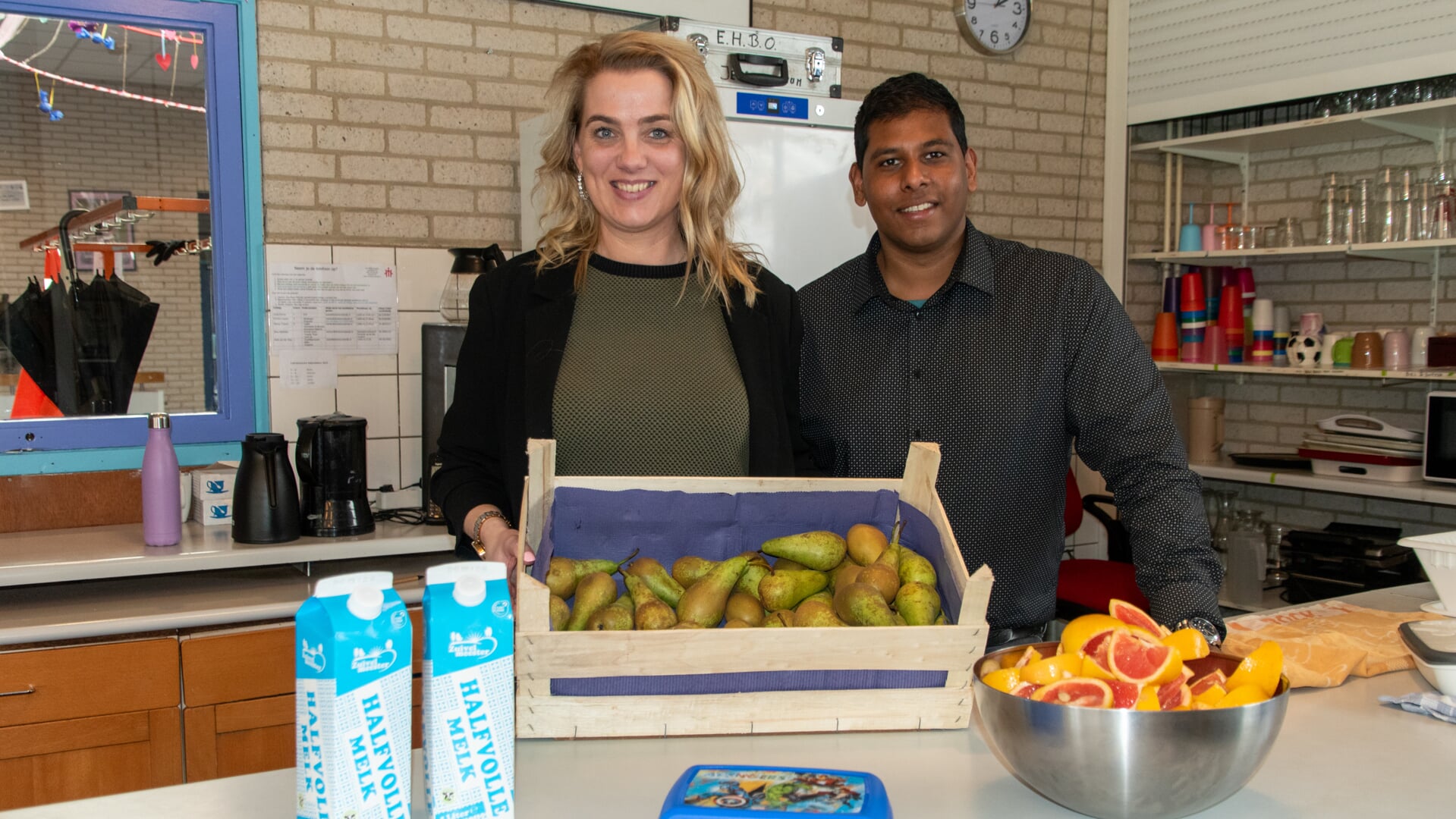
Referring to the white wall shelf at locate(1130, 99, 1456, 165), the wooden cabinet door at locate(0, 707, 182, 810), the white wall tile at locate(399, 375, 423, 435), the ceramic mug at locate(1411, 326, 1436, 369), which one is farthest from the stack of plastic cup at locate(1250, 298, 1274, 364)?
the wooden cabinet door at locate(0, 707, 182, 810)

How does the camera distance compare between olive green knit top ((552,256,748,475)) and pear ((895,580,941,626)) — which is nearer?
pear ((895,580,941,626))

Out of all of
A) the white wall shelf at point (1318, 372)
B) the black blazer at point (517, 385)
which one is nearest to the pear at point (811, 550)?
the black blazer at point (517, 385)

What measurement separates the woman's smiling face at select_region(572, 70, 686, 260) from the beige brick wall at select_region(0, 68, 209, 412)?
1803 millimetres

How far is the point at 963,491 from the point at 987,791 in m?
0.78

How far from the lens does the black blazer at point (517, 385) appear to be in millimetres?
1587

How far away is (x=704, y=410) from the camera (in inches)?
63.7

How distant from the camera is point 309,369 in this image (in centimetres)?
307

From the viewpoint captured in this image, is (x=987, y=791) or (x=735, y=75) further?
(x=735, y=75)

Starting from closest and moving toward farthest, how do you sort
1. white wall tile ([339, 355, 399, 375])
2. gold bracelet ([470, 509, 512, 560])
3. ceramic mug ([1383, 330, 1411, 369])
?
1. gold bracelet ([470, 509, 512, 560])
2. white wall tile ([339, 355, 399, 375])
3. ceramic mug ([1383, 330, 1411, 369])

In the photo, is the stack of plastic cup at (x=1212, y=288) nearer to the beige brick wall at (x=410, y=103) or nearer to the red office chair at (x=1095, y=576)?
the red office chair at (x=1095, y=576)

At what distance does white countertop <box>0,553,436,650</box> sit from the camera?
2221 mm

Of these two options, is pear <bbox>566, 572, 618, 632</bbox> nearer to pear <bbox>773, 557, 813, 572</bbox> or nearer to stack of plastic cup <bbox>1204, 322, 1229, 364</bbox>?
pear <bbox>773, 557, 813, 572</bbox>

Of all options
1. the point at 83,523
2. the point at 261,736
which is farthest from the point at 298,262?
the point at 261,736

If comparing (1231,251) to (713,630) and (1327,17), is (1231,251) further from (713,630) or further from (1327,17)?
(713,630)
